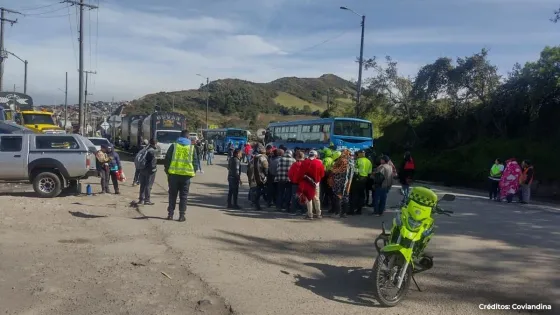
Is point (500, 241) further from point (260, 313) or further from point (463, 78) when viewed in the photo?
point (463, 78)

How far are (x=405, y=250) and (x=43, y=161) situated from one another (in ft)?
38.0

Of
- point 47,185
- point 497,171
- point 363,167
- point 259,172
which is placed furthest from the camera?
point 497,171

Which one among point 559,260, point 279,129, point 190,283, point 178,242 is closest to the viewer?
point 190,283

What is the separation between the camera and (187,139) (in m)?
11.8

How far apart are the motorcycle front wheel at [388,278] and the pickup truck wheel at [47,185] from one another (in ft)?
36.5

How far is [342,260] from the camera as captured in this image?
8.55m

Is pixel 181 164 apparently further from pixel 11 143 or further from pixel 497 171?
pixel 497 171

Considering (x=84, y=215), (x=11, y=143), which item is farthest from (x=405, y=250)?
(x=11, y=143)

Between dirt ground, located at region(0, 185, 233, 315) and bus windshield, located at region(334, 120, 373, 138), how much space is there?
17.1 m

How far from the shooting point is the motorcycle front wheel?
6242mm

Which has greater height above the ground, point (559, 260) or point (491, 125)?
point (491, 125)

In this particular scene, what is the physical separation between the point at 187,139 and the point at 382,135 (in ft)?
113

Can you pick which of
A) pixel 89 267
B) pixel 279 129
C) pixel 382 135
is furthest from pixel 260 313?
pixel 382 135

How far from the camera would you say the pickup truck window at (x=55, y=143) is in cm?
1508
